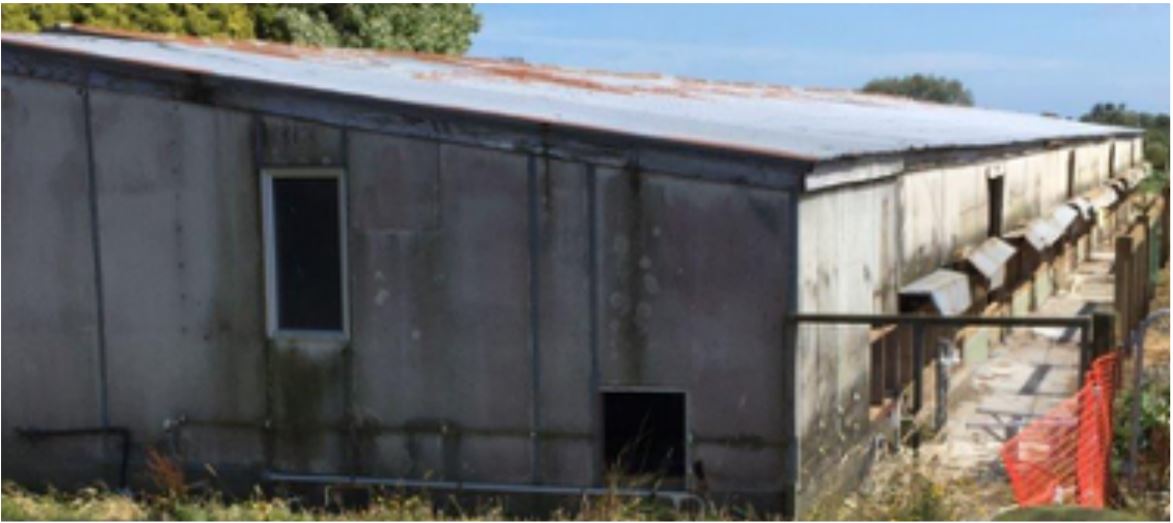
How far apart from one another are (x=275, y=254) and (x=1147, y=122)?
3286 inches

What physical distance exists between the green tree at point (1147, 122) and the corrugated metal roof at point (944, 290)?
4737 centimetres

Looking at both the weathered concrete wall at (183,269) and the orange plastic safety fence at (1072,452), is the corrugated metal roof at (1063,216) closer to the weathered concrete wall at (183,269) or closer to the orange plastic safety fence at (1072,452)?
the orange plastic safety fence at (1072,452)

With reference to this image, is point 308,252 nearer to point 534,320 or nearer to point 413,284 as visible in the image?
point 413,284

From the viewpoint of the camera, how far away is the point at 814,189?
9031 mm

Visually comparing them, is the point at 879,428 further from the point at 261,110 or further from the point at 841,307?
the point at 261,110

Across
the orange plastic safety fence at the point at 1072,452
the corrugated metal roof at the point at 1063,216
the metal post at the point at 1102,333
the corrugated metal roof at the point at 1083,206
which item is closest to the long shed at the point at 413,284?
the orange plastic safety fence at the point at 1072,452

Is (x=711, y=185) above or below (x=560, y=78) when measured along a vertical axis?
below

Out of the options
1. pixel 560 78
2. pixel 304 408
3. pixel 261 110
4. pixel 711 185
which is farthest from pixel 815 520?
pixel 560 78

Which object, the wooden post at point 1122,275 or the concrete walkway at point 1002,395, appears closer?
the concrete walkway at point 1002,395

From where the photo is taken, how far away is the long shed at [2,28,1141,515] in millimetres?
9070

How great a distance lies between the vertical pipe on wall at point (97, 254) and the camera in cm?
998

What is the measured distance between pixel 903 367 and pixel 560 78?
5082mm

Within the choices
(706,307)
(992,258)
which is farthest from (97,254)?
(992,258)

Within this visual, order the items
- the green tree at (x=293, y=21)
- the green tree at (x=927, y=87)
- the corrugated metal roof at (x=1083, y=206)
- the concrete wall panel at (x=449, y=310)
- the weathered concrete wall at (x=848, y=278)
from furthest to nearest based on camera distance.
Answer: the green tree at (x=927, y=87) → the corrugated metal roof at (x=1083, y=206) → the green tree at (x=293, y=21) → the concrete wall panel at (x=449, y=310) → the weathered concrete wall at (x=848, y=278)
